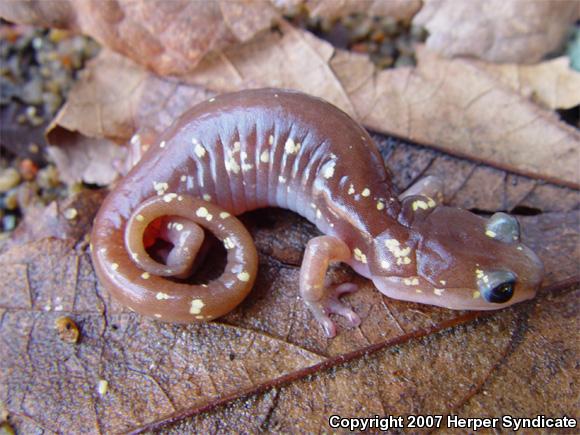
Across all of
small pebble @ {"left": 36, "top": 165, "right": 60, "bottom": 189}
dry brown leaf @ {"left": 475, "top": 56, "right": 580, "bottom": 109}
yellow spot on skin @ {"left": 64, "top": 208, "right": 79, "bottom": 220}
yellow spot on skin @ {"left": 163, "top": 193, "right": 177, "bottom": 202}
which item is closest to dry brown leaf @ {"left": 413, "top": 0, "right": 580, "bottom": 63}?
dry brown leaf @ {"left": 475, "top": 56, "right": 580, "bottom": 109}

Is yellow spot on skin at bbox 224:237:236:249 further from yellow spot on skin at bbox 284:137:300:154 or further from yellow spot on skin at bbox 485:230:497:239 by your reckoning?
yellow spot on skin at bbox 485:230:497:239

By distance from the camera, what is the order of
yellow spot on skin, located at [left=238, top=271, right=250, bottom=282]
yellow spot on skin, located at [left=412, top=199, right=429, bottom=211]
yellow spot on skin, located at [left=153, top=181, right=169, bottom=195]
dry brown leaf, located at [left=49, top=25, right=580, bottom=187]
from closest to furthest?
yellow spot on skin, located at [left=238, top=271, right=250, bottom=282]
yellow spot on skin, located at [left=412, top=199, right=429, bottom=211]
yellow spot on skin, located at [left=153, top=181, right=169, bottom=195]
dry brown leaf, located at [left=49, top=25, right=580, bottom=187]

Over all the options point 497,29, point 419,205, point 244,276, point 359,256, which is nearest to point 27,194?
point 244,276

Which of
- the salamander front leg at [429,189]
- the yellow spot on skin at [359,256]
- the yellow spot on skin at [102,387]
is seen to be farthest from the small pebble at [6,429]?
the salamander front leg at [429,189]

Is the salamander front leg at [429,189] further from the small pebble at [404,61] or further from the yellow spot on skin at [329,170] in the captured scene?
the small pebble at [404,61]

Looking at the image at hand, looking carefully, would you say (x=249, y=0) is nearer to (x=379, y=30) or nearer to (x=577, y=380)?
(x=379, y=30)

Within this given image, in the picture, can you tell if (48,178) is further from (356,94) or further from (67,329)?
(356,94)

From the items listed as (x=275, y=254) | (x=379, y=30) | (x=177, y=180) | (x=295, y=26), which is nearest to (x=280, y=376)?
(x=275, y=254)
